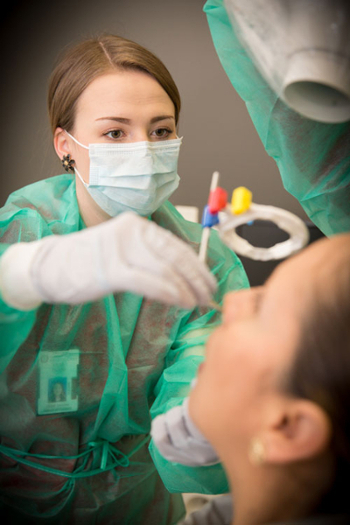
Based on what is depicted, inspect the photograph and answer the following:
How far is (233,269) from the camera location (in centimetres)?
139

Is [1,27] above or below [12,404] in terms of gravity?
above

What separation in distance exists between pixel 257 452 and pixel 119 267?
347 millimetres

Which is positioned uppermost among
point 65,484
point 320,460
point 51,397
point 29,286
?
point 29,286

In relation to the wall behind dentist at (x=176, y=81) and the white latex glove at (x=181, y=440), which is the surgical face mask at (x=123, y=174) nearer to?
the white latex glove at (x=181, y=440)

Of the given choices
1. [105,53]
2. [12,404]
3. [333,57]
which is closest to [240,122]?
Result: [105,53]

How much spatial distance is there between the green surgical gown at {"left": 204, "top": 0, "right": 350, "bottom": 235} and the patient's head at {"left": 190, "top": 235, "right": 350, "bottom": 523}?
0.40 m

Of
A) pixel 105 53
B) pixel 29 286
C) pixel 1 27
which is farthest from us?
pixel 1 27

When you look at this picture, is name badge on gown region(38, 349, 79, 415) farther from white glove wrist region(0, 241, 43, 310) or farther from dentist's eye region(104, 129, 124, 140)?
dentist's eye region(104, 129, 124, 140)

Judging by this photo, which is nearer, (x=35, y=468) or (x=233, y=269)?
(x=35, y=468)

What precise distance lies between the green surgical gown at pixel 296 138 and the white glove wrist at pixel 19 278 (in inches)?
25.0

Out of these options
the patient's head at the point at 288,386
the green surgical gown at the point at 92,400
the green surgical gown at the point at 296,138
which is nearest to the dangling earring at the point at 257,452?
the patient's head at the point at 288,386

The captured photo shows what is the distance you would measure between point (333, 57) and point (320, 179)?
1.18ft

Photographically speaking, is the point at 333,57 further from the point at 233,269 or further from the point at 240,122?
the point at 240,122

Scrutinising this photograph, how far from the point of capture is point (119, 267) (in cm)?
72
